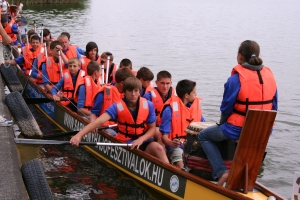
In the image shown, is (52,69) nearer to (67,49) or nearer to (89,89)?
(67,49)

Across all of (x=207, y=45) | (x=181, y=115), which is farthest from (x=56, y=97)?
(x=207, y=45)

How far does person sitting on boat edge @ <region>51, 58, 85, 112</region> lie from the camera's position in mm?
9781

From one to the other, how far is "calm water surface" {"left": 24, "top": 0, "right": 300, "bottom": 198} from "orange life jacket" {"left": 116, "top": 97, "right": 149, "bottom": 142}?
9.06 feet

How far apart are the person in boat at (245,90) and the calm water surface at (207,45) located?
11.4 ft

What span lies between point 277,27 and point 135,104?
1060 inches

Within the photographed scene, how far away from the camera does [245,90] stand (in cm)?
518

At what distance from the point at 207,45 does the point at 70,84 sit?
52.9ft

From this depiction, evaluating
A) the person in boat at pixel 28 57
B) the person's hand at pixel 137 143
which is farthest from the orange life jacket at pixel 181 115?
the person in boat at pixel 28 57

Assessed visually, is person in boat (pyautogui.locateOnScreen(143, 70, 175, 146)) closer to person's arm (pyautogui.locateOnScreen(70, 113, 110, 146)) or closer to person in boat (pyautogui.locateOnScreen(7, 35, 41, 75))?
person's arm (pyautogui.locateOnScreen(70, 113, 110, 146))

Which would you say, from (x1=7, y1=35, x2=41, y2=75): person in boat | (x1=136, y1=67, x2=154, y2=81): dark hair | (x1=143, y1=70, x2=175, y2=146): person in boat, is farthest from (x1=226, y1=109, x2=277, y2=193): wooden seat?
(x1=7, y1=35, x2=41, y2=75): person in boat

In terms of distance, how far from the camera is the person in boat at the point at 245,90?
5176mm

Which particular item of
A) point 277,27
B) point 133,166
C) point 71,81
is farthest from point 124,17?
point 133,166

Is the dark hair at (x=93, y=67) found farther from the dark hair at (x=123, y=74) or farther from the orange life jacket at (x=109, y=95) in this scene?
the dark hair at (x=123, y=74)

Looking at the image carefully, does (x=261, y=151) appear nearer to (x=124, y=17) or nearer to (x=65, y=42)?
(x=65, y=42)
